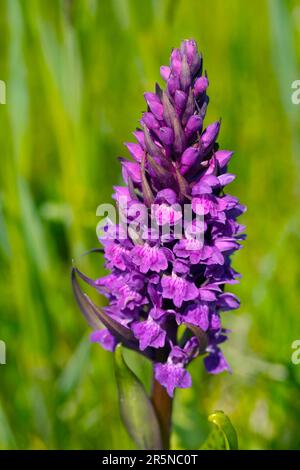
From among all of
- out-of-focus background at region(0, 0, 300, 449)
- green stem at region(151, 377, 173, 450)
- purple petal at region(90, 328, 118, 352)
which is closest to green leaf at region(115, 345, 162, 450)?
Answer: green stem at region(151, 377, 173, 450)

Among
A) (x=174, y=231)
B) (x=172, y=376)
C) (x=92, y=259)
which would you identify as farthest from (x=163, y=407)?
(x=92, y=259)

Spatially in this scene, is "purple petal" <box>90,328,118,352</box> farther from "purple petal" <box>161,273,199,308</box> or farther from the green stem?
"purple petal" <box>161,273,199,308</box>

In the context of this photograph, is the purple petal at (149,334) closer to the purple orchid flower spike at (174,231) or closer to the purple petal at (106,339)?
the purple orchid flower spike at (174,231)

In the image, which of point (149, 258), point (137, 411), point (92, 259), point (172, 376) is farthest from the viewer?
point (92, 259)

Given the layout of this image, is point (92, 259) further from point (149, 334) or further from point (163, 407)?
point (149, 334)

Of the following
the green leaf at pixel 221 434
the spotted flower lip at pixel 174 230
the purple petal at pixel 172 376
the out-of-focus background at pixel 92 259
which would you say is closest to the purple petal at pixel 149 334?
the spotted flower lip at pixel 174 230

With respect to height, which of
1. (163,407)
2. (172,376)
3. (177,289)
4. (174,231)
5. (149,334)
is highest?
(174,231)

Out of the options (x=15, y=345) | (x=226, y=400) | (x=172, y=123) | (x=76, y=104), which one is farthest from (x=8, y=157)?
(x=226, y=400)
